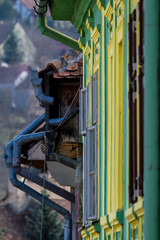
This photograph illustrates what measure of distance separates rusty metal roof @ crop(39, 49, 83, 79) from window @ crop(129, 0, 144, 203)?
9.03 metres

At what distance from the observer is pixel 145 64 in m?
9.29

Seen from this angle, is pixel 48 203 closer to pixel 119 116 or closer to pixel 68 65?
pixel 68 65

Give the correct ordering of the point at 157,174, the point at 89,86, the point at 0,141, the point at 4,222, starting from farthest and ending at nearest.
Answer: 1. the point at 0,141
2. the point at 4,222
3. the point at 89,86
4. the point at 157,174

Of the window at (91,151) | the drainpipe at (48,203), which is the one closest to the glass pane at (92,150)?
the window at (91,151)

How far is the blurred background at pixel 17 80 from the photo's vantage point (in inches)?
3233

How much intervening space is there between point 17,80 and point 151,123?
358 feet

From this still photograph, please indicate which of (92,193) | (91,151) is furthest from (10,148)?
(92,193)

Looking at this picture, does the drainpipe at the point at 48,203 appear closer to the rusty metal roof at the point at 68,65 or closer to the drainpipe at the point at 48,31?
the rusty metal roof at the point at 68,65

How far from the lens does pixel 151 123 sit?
9188 mm

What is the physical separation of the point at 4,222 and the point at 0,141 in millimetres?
15024

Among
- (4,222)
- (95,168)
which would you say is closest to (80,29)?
(95,168)

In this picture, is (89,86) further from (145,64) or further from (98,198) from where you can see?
(145,64)

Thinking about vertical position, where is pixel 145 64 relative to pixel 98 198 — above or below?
above

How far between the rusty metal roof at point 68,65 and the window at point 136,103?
9.03 metres
